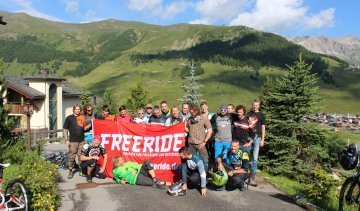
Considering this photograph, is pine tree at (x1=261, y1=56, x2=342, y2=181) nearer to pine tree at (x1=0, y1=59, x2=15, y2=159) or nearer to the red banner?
the red banner

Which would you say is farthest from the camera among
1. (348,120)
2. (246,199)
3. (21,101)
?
(348,120)

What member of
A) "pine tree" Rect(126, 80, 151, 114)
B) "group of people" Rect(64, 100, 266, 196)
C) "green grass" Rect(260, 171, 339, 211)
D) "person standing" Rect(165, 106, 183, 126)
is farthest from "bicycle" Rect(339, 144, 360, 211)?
"pine tree" Rect(126, 80, 151, 114)

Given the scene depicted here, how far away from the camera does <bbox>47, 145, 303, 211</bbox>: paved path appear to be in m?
9.25

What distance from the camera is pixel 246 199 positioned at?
32.9ft

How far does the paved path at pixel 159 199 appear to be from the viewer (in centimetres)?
925

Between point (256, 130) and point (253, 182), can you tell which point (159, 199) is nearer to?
point (253, 182)

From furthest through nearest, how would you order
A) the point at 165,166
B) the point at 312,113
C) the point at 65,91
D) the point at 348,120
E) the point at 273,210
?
the point at 348,120 < the point at 65,91 < the point at 312,113 < the point at 165,166 < the point at 273,210

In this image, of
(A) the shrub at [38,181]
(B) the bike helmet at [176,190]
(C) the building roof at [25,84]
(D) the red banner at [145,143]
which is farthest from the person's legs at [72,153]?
(C) the building roof at [25,84]

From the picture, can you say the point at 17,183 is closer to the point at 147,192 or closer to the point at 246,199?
the point at 147,192

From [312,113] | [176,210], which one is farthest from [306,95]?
[176,210]

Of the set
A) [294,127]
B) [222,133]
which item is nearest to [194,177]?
[222,133]

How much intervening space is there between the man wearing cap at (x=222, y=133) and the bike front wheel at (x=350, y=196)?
394 centimetres

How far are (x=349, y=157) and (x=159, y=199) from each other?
14.9ft

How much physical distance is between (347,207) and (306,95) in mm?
8372
